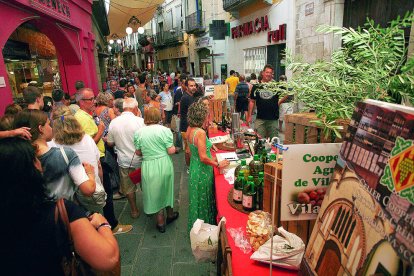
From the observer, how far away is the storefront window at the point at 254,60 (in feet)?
38.9

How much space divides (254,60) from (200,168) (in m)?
10.6

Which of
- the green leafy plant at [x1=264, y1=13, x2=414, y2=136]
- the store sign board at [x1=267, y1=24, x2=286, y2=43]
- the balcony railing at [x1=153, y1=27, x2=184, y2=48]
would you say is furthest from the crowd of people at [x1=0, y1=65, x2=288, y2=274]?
the balcony railing at [x1=153, y1=27, x2=184, y2=48]

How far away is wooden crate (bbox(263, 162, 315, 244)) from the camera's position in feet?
5.64

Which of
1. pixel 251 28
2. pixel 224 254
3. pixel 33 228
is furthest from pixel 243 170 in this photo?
pixel 251 28

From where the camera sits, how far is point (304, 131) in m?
1.93

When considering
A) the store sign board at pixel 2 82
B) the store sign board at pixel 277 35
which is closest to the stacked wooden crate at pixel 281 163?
the store sign board at pixel 2 82

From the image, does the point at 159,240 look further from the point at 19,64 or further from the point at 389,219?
the point at 19,64

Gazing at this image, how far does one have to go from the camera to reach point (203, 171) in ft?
10.3

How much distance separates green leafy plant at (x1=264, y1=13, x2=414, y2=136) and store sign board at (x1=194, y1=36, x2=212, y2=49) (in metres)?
17.1

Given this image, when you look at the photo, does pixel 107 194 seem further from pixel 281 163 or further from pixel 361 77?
pixel 361 77

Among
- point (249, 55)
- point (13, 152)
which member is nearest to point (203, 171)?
point (13, 152)

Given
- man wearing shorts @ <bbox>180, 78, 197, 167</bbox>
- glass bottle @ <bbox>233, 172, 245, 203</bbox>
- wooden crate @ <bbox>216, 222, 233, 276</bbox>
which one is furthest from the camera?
man wearing shorts @ <bbox>180, 78, 197, 167</bbox>

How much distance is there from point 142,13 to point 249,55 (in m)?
5.85

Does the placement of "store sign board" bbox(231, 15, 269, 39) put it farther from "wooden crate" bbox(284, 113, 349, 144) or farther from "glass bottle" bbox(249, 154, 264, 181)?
"wooden crate" bbox(284, 113, 349, 144)
